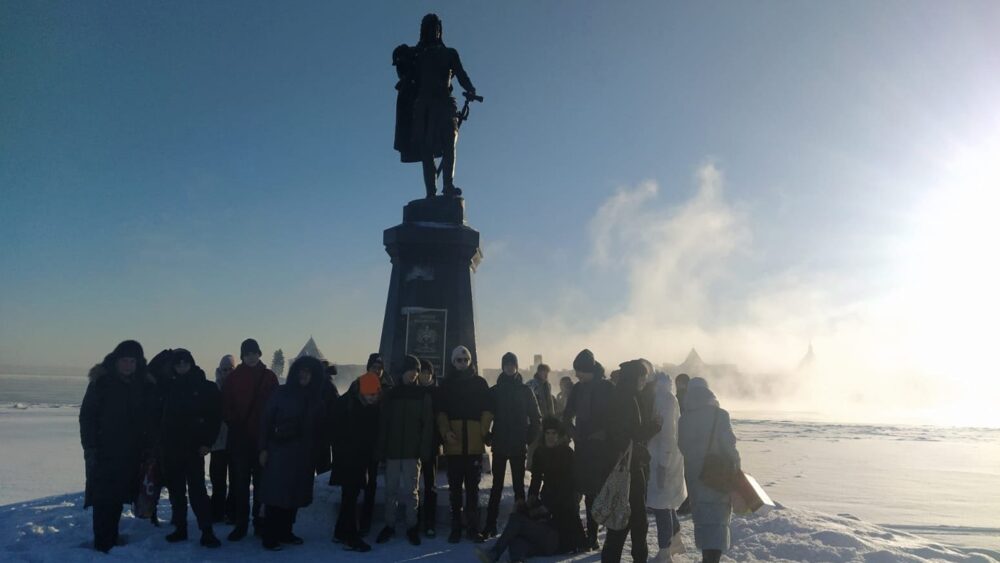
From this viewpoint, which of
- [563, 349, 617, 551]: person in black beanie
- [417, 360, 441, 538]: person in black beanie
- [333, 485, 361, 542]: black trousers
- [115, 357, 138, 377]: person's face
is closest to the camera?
[563, 349, 617, 551]: person in black beanie

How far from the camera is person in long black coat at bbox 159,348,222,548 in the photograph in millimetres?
5410

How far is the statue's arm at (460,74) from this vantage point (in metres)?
8.99

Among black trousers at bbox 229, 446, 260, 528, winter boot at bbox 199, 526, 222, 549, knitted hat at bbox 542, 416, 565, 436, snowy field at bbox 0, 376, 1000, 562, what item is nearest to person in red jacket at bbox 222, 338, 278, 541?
black trousers at bbox 229, 446, 260, 528

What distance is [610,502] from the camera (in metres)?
4.41

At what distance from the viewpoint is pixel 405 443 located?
5.57 metres

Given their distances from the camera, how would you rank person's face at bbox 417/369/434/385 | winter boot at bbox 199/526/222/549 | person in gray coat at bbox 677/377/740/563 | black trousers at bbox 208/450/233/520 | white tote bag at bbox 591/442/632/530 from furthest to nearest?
1. black trousers at bbox 208/450/233/520
2. person's face at bbox 417/369/434/385
3. winter boot at bbox 199/526/222/549
4. white tote bag at bbox 591/442/632/530
5. person in gray coat at bbox 677/377/740/563

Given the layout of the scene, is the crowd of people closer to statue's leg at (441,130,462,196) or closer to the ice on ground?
the ice on ground

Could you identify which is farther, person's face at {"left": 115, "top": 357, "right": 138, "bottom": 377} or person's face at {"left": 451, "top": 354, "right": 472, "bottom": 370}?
person's face at {"left": 451, "top": 354, "right": 472, "bottom": 370}

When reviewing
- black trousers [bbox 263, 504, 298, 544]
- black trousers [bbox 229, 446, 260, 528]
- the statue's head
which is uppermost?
the statue's head

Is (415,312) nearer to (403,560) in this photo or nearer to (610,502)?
(403,560)

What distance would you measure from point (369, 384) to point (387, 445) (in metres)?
0.59

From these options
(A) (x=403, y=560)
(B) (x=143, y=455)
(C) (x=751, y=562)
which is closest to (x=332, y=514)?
(A) (x=403, y=560)

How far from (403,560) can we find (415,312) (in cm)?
334

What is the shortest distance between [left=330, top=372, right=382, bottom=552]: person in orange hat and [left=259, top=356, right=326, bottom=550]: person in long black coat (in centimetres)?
21
